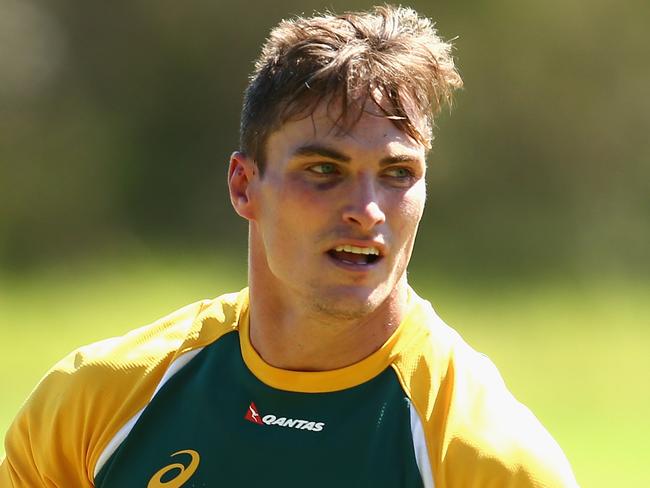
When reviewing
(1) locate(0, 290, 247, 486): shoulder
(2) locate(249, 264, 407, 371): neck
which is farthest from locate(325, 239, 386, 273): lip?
(1) locate(0, 290, 247, 486): shoulder

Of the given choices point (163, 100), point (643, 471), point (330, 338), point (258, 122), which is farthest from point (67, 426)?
point (163, 100)

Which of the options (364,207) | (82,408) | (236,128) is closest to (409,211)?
(364,207)

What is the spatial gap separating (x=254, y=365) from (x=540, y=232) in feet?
42.4

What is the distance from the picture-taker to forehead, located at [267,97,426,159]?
11.1 feet

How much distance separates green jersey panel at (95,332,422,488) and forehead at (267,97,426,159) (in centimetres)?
59

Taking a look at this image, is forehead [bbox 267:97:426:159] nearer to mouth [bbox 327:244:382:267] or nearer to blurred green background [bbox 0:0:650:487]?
mouth [bbox 327:244:382:267]

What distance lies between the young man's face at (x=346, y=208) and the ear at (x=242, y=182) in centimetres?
19

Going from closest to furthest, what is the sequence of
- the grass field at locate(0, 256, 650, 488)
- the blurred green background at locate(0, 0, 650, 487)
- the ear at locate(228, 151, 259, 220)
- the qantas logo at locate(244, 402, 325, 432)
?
the qantas logo at locate(244, 402, 325, 432) → the ear at locate(228, 151, 259, 220) → the grass field at locate(0, 256, 650, 488) → the blurred green background at locate(0, 0, 650, 487)

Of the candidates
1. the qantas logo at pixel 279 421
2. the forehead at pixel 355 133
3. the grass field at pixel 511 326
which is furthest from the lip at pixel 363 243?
the grass field at pixel 511 326

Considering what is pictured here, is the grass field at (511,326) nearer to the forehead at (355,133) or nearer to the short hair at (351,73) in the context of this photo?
the short hair at (351,73)

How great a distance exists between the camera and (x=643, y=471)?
9.02m

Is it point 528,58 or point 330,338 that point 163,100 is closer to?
point 528,58

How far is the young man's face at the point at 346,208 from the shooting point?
338 cm

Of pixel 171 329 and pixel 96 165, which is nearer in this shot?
pixel 171 329
